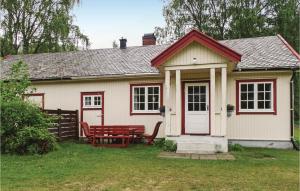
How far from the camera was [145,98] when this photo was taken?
47.0ft

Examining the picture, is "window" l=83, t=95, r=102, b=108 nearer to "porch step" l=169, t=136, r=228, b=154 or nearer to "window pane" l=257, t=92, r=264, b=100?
"porch step" l=169, t=136, r=228, b=154

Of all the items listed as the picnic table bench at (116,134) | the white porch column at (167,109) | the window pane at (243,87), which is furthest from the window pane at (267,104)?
the picnic table bench at (116,134)

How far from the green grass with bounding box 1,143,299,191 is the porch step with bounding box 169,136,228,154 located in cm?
70

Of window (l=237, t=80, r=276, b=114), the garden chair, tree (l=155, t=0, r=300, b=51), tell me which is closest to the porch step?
the garden chair

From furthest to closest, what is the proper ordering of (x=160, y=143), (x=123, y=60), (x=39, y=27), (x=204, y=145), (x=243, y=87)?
(x=39, y=27) → (x=123, y=60) → (x=243, y=87) → (x=160, y=143) → (x=204, y=145)

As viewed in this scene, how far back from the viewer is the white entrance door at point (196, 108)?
13.2m

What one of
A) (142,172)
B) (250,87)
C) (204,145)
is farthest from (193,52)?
(142,172)

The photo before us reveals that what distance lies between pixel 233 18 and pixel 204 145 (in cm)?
1894

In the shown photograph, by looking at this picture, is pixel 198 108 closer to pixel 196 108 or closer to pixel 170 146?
pixel 196 108

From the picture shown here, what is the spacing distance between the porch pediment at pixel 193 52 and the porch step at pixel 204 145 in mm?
2598

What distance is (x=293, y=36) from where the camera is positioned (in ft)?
84.8

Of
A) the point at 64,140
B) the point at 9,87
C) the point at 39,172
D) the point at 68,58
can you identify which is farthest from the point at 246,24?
the point at 39,172

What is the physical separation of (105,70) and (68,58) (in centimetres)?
404

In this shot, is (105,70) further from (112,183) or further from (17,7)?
(17,7)
